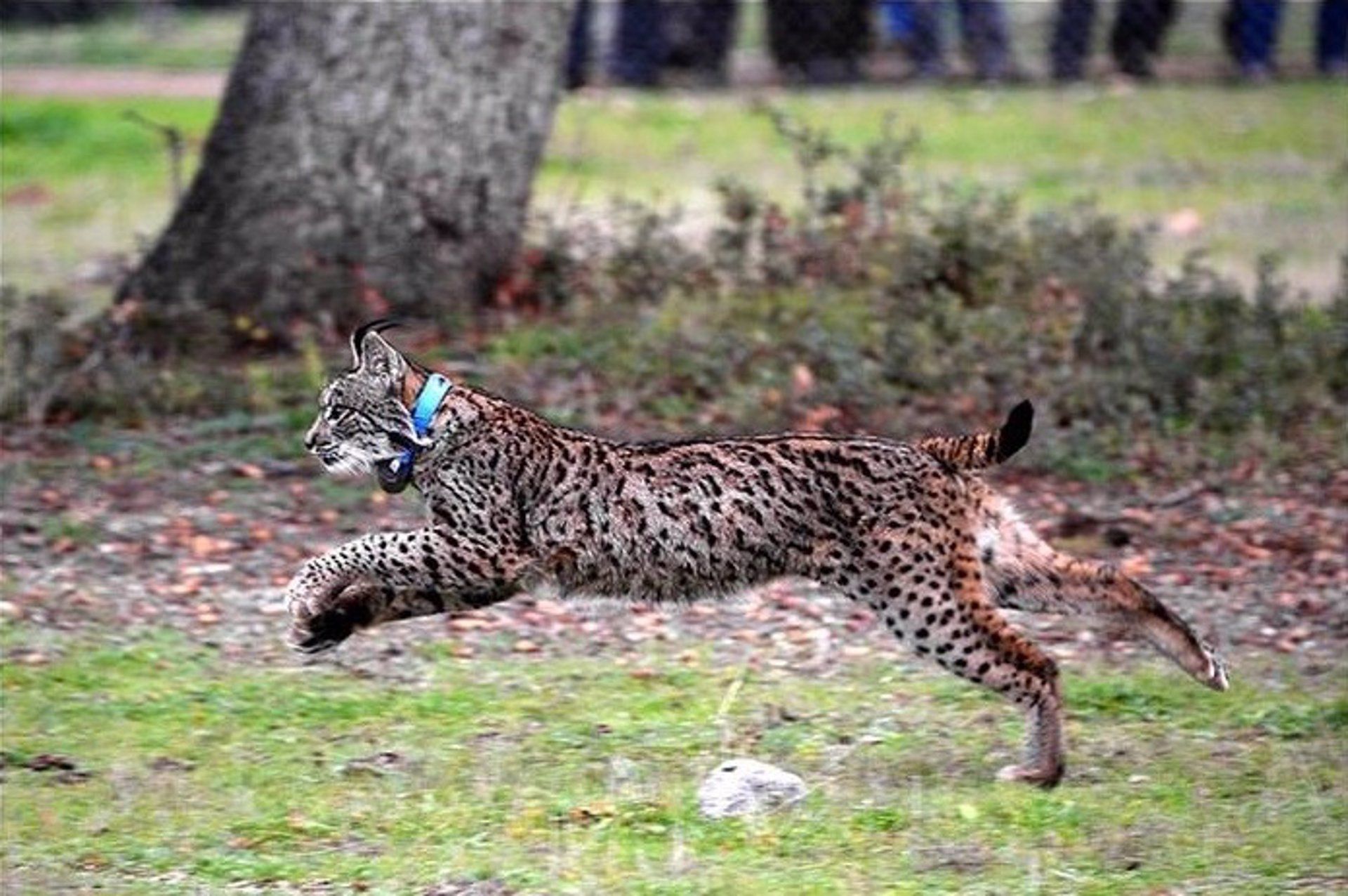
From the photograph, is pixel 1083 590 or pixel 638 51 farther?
pixel 638 51

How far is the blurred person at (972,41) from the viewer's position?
22.7 meters

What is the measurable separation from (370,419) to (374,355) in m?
0.21

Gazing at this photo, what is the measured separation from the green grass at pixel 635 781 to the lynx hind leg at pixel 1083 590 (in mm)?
311

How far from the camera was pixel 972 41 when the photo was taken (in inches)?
896

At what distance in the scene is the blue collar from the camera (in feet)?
28.6

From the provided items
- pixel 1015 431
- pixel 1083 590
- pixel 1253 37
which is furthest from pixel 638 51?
pixel 1015 431

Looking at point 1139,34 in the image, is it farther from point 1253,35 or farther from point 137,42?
point 137,42

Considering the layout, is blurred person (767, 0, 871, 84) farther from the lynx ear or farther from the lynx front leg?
the lynx front leg

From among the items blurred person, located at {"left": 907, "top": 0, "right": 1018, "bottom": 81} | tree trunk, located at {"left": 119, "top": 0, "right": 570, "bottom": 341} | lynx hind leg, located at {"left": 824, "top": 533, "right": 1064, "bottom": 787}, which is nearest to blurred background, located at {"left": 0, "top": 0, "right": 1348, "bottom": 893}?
tree trunk, located at {"left": 119, "top": 0, "right": 570, "bottom": 341}

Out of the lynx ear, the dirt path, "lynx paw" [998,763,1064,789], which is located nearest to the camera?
"lynx paw" [998,763,1064,789]

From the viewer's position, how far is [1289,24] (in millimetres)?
24344

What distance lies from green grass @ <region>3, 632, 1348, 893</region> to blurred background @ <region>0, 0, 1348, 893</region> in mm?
24

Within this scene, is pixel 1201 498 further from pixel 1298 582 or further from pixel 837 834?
pixel 837 834

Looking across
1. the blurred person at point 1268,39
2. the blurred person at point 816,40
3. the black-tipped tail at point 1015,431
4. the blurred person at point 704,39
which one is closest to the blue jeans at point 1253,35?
the blurred person at point 1268,39
